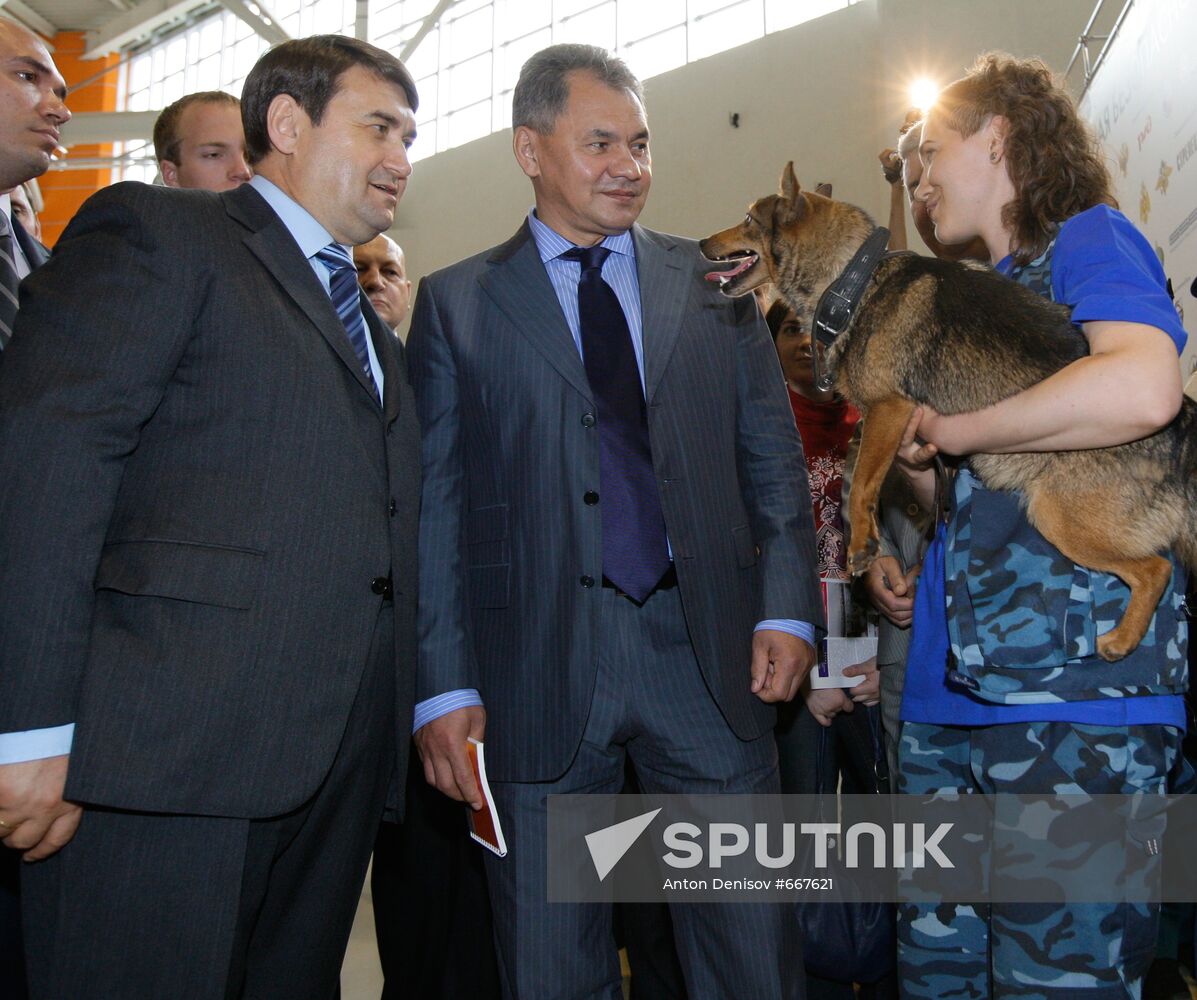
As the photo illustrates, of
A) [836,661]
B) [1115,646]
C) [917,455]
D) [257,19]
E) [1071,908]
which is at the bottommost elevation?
[1071,908]

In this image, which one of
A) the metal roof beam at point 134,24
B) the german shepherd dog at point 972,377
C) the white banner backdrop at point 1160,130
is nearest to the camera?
the german shepherd dog at point 972,377

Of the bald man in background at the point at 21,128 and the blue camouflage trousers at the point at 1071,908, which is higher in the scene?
the bald man in background at the point at 21,128

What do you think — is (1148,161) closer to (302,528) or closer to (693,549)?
(693,549)

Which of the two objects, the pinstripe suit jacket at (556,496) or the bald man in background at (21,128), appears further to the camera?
the bald man in background at (21,128)

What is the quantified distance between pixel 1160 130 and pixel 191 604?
15.0 ft

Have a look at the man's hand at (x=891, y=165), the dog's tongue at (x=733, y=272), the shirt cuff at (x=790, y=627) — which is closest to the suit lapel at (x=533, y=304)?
the dog's tongue at (x=733, y=272)

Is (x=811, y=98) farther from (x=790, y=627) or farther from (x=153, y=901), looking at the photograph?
(x=153, y=901)

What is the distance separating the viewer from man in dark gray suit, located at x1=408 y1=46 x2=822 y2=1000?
1.91 metres

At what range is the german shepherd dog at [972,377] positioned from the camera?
1.66m

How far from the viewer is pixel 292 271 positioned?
1717 millimetres

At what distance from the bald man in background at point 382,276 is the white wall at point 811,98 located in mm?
7399

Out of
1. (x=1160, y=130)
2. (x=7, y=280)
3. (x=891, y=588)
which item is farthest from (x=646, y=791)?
(x=1160, y=130)

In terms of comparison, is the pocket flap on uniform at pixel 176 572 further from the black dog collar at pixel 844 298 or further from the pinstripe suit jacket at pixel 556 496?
the black dog collar at pixel 844 298

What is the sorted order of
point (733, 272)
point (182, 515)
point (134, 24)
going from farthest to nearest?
point (134, 24), point (733, 272), point (182, 515)
